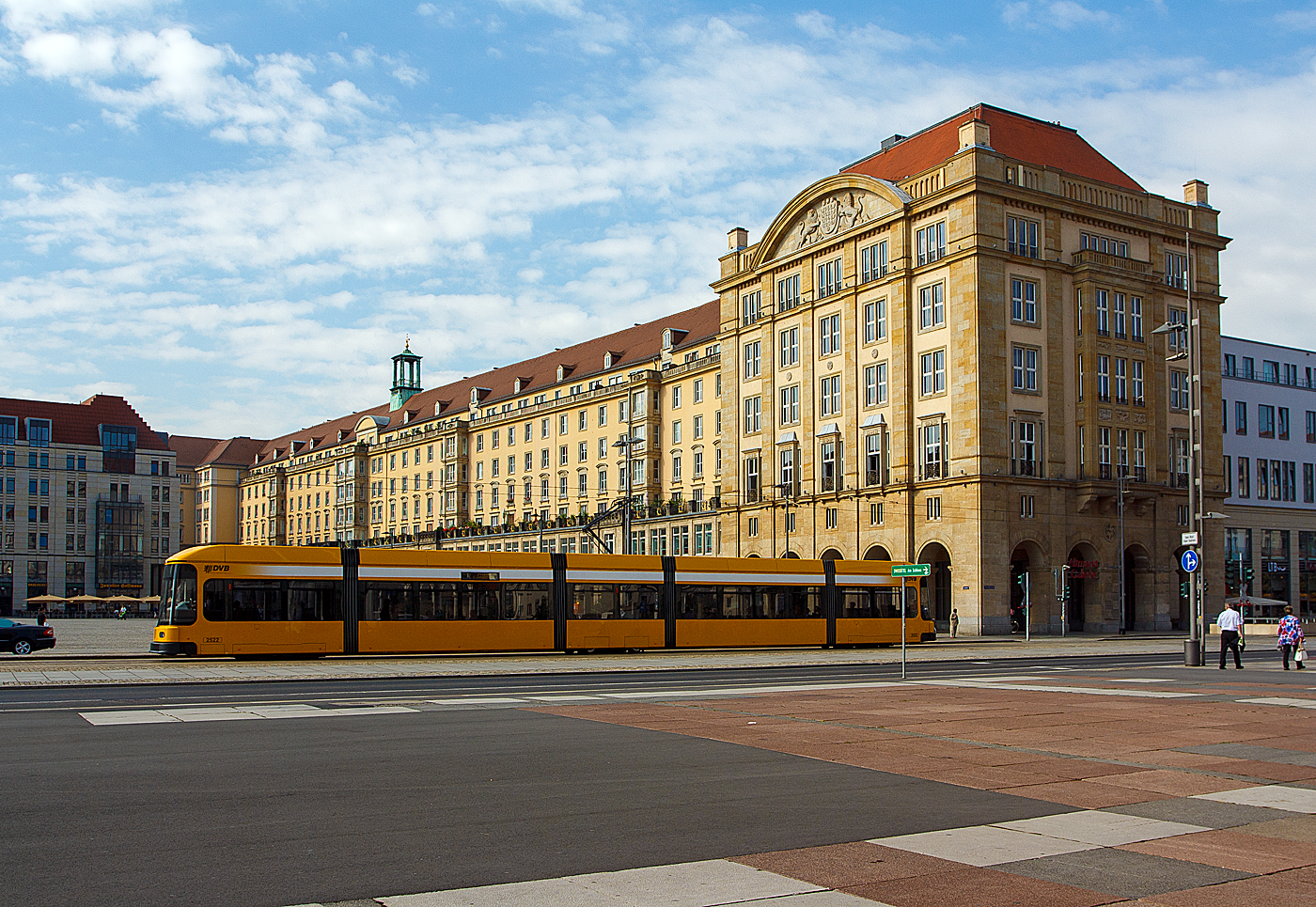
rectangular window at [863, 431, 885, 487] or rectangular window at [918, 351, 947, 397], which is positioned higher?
rectangular window at [918, 351, 947, 397]

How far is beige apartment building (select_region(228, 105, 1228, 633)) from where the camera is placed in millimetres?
59688

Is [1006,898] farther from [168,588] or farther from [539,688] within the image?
[168,588]

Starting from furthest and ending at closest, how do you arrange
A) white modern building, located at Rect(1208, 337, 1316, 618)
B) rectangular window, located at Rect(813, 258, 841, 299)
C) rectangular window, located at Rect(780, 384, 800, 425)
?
white modern building, located at Rect(1208, 337, 1316, 618)
rectangular window, located at Rect(780, 384, 800, 425)
rectangular window, located at Rect(813, 258, 841, 299)

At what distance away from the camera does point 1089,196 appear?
6412cm

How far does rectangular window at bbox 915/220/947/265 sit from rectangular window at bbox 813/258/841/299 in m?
6.29

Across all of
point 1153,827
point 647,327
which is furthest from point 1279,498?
point 1153,827

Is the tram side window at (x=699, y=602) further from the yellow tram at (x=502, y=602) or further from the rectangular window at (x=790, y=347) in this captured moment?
the rectangular window at (x=790, y=347)

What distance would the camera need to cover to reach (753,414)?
248 feet

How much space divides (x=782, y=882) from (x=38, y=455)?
413 feet

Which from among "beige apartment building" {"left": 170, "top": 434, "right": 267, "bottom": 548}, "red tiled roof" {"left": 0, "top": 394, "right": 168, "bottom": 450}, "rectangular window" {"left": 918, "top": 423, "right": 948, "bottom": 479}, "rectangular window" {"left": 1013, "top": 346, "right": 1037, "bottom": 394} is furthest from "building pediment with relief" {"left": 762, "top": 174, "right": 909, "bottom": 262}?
"beige apartment building" {"left": 170, "top": 434, "right": 267, "bottom": 548}

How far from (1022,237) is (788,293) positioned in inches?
626

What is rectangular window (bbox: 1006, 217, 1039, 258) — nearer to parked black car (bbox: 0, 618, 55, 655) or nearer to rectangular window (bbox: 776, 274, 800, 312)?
rectangular window (bbox: 776, 274, 800, 312)

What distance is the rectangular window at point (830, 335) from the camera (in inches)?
2692

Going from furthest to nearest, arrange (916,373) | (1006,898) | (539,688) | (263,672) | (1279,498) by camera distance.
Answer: (1279,498)
(916,373)
(263,672)
(539,688)
(1006,898)
